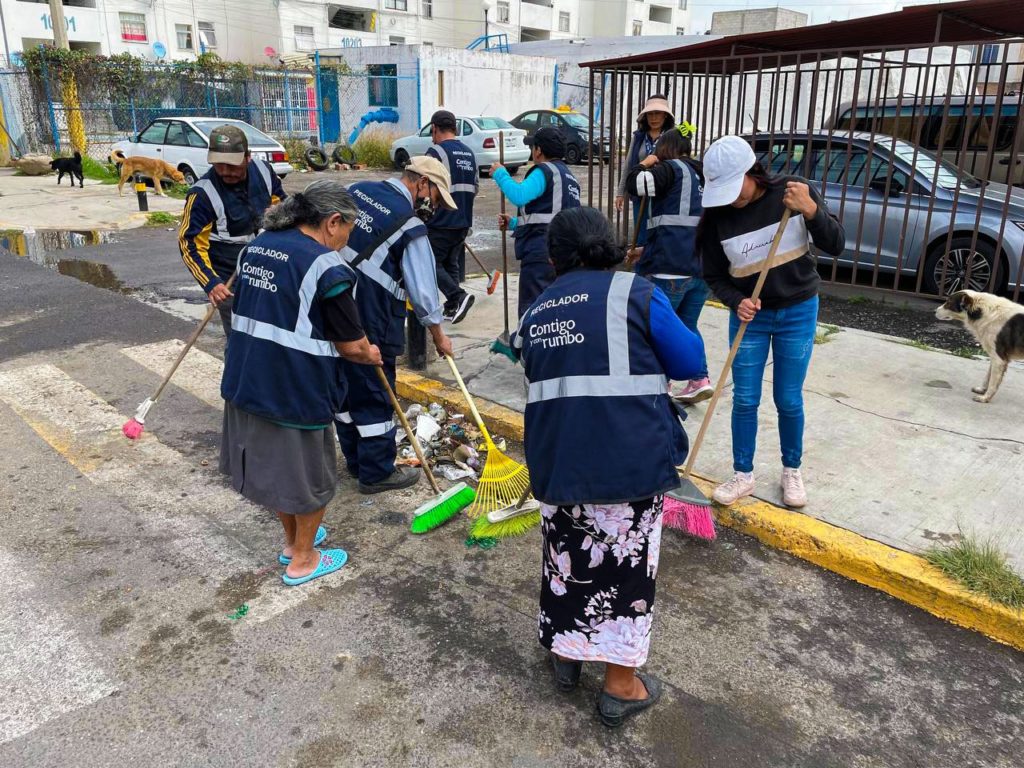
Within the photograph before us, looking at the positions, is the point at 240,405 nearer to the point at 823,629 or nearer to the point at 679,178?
the point at 823,629

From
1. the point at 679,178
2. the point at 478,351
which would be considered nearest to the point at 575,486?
the point at 679,178

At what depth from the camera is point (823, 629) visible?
315 cm

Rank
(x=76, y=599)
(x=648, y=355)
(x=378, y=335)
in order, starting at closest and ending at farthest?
(x=648, y=355)
(x=76, y=599)
(x=378, y=335)

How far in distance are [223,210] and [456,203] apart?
2.01m

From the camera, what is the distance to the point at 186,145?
619 inches

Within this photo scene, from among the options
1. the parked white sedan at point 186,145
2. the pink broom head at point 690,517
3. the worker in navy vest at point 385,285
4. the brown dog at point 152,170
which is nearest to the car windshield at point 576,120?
the parked white sedan at point 186,145

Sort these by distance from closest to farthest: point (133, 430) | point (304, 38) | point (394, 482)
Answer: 1. point (394, 482)
2. point (133, 430)
3. point (304, 38)

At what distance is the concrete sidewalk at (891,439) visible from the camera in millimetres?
3734

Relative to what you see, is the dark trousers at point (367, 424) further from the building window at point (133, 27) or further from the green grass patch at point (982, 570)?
the building window at point (133, 27)


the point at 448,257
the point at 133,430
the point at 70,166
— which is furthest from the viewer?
the point at 70,166

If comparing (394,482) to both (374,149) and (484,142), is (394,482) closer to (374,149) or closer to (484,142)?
(484,142)

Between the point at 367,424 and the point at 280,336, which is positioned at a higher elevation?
the point at 280,336

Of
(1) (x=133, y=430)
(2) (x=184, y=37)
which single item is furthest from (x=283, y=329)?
(2) (x=184, y=37)

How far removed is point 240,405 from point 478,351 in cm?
329
